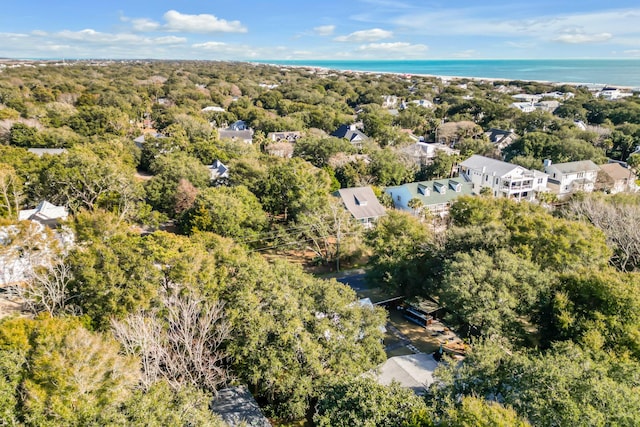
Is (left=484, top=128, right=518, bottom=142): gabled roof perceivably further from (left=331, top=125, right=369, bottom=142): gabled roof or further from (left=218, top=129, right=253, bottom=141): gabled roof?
(left=218, top=129, right=253, bottom=141): gabled roof

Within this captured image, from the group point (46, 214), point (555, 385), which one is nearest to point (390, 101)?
point (46, 214)

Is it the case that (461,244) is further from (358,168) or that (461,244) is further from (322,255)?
(358,168)

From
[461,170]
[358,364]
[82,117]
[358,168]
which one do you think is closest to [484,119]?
[461,170]

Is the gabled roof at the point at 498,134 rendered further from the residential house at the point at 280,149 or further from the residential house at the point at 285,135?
the residential house at the point at 280,149

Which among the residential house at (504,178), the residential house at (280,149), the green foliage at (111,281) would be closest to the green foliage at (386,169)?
the residential house at (504,178)

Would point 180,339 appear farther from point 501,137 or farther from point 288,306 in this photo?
point 501,137
